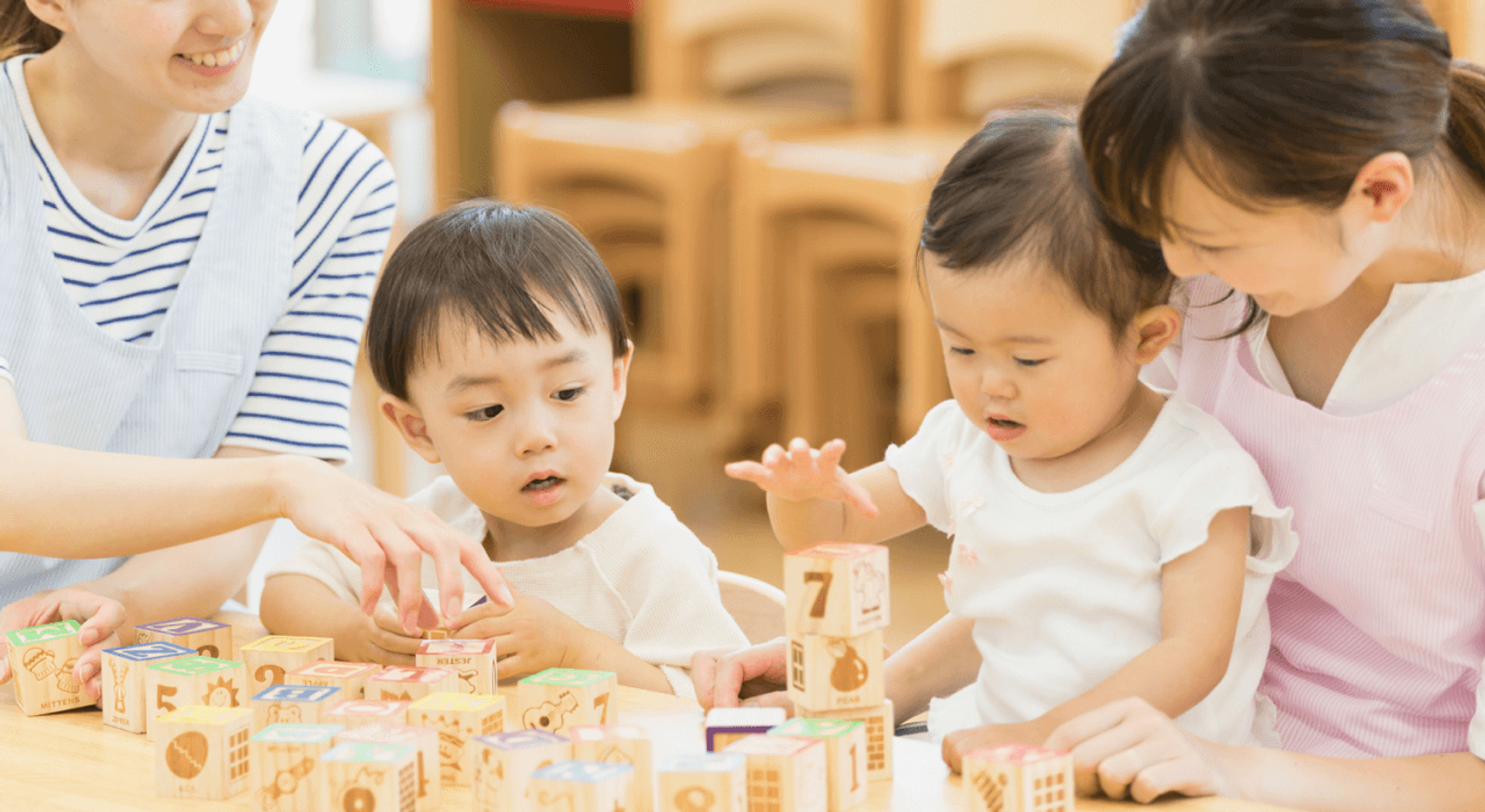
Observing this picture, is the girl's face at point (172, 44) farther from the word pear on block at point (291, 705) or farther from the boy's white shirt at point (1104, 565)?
the boy's white shirt at point (1104, 565)

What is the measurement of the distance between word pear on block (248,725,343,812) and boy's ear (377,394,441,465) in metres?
0.40

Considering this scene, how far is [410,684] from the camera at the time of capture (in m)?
0.96

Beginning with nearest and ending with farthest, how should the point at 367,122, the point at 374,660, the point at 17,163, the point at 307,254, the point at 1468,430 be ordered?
the point at 1468,430 < the point at 374,660 < the point at 17,163 < the point at 307,254 < the point at 367,122

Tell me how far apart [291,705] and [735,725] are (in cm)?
27

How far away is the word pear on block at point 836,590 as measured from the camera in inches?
34.0

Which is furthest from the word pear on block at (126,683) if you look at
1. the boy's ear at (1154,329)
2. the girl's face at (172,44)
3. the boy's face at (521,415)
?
the boy's ear at (1154,329)

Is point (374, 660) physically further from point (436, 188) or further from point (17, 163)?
point (436, 188)

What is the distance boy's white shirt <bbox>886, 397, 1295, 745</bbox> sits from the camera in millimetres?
996

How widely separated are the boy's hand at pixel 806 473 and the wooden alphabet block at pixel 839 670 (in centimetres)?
15

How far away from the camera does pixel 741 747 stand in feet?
2.72

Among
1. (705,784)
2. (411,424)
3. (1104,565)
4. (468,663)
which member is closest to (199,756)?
(468,663)

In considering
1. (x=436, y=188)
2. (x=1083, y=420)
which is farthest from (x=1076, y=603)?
(x=436, y=188)

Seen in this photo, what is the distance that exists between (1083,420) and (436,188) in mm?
3237

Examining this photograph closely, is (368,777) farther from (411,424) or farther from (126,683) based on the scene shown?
(411,424)
